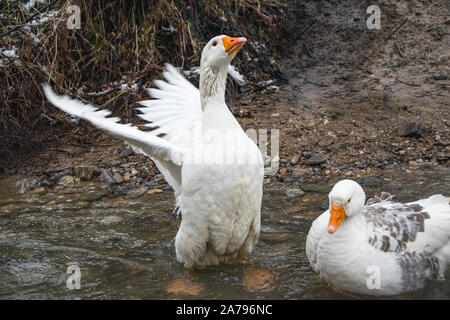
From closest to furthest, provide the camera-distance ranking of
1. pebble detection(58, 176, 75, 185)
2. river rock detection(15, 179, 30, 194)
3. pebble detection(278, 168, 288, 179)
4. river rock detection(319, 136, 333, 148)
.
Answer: pebble detection(278, 168, 288, 179), river rock detection(15, 179, 30, 194), pebble detection(58, 176, 75, 185), river rock detection(319, 136, 333, 148)

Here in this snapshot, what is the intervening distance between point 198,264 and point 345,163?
2.40 m

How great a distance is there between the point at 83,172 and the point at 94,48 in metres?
2.04

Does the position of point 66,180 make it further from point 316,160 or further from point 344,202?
point 344,202

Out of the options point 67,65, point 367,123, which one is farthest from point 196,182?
point 67,65

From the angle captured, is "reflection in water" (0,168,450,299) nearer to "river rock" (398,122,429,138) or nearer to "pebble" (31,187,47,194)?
"pebble" (31,187,47,194)

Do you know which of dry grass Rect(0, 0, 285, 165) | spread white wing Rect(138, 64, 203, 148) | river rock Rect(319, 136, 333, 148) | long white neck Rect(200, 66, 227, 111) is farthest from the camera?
dry grass Rect(0, 0, 285, 165)

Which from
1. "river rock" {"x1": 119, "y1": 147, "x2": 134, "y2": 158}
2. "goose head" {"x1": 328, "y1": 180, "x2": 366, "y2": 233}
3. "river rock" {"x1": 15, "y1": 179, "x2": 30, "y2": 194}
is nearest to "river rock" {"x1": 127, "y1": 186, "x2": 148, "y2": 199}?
"river rock" {"x1": 119, "y1": 147, "x2": 134, "y2": 158}

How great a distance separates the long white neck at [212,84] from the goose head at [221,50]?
0.10 ft

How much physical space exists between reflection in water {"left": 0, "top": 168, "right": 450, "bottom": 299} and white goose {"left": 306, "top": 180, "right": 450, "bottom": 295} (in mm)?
177

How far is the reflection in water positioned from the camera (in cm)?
330

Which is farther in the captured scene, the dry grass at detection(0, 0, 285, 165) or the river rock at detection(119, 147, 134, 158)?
the dry grass at detection(0, 0, 285, 165)

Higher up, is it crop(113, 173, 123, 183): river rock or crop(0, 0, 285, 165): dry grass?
crop(0, 0, 285, 165): dry grass

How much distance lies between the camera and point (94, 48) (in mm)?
6648
